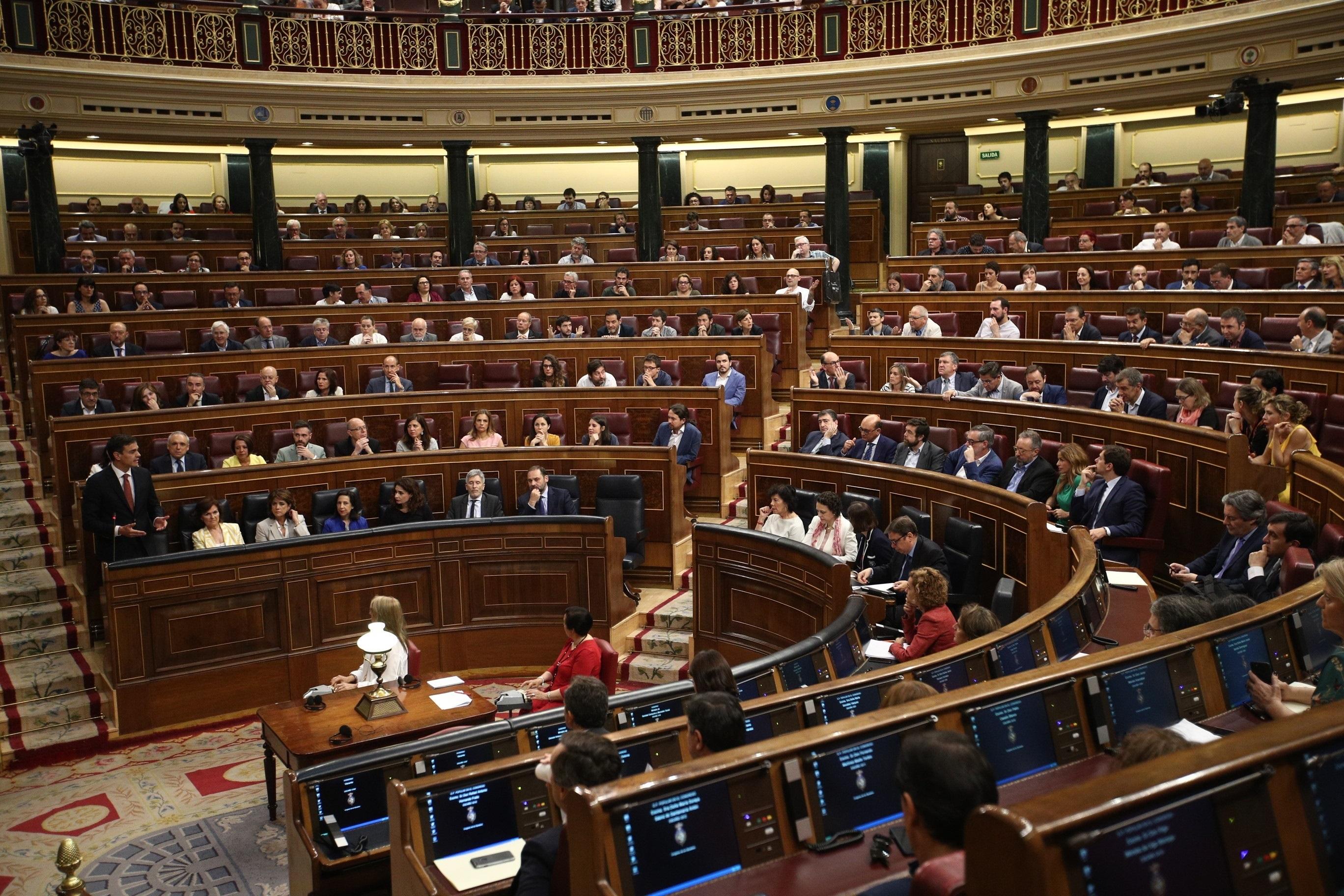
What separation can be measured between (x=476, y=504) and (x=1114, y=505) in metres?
3.94

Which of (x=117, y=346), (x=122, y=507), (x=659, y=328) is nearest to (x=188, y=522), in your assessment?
(x=122, y=507)

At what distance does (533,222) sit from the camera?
49.1 feet

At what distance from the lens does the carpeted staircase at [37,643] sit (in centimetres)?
629

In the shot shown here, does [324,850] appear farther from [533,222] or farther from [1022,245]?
[533,222]

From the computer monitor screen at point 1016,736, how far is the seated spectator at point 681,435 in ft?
17.9

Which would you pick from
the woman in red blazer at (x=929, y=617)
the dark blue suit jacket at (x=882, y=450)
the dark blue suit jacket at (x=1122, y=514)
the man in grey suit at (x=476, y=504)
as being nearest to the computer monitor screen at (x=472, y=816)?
the woman in red blazer at (x=929, y=617)

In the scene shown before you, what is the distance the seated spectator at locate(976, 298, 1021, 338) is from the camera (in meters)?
9.05

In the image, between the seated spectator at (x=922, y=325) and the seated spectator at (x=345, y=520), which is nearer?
the seated spectator at (x=345, y=520)

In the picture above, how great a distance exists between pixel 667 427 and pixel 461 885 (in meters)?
5.57

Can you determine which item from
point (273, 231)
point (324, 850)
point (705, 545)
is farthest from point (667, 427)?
point (273, 231)

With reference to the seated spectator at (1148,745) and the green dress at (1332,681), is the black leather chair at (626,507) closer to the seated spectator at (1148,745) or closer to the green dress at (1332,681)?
the green dress at (1332,681)

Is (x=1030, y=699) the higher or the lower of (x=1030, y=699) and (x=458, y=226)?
the lower

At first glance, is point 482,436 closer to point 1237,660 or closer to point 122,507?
point 122,507

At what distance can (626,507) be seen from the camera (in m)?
7.80
